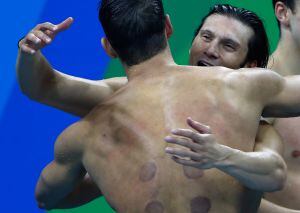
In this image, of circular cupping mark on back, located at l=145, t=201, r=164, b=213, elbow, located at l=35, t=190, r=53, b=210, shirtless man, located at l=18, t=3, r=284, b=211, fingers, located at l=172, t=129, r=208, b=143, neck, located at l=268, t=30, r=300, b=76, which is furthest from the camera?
neck, located at l=268, t=30, r=300, b=76

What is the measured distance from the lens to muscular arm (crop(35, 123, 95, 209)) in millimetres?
1813

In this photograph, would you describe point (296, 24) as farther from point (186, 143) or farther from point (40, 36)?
point (186, 143)

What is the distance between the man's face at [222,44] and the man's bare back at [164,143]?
1.70ft

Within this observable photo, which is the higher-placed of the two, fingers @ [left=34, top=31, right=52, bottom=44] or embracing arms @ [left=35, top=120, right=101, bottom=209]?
fingers @ [left=34, top=31, right=52, bottom=44]

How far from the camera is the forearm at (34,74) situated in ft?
5.92

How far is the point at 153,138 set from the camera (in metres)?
1.69

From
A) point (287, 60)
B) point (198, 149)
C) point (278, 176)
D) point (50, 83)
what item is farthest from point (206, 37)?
point (198, 149)

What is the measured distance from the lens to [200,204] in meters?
1.66

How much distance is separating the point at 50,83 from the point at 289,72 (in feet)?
2.57

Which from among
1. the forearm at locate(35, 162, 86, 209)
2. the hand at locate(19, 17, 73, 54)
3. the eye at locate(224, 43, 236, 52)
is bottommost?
the forearm at locate(35, 162, 86, 209)

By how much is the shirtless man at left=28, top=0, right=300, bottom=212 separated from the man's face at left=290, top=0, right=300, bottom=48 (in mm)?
689

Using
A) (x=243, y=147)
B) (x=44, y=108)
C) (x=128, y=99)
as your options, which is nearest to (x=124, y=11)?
(x=128, y=99)

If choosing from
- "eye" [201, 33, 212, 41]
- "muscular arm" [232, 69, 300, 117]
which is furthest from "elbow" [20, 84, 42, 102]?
"eye" [201, 33, 212, 41]

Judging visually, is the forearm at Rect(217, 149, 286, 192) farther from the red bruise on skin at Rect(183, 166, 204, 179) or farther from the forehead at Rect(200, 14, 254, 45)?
the forehead at Rect(200, 14, 254, 45)
